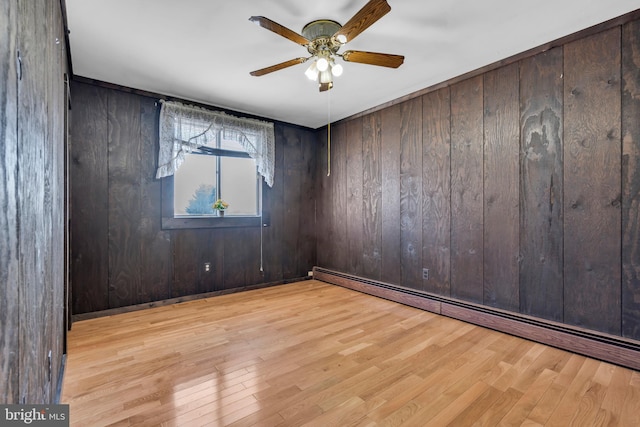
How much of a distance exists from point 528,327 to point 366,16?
111 inches

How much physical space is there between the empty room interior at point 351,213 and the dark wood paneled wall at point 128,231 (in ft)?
0.07

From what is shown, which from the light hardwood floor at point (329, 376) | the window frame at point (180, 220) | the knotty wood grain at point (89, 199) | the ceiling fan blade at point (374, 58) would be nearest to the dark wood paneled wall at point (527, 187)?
the light hardwood floor at point (329, 376)

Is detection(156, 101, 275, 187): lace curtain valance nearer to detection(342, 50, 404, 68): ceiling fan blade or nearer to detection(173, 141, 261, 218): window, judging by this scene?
detection(173, 141, 261, 218): window

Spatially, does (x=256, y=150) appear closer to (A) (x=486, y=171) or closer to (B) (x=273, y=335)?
(B) (x=273, y=335)

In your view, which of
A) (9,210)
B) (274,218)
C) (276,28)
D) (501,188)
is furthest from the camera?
(274,218)

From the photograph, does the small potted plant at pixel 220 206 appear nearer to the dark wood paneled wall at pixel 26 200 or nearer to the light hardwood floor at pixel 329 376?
the light hardwood floor at pixel 329 376

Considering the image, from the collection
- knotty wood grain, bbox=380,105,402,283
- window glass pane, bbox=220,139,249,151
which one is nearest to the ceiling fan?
knotty wood grain, bbox=380,105,402,283

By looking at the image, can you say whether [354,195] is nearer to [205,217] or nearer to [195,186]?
[205,217]

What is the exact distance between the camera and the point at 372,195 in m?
4.10

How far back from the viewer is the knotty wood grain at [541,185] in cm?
A: 248

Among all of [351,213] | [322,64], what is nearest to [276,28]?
[322,64]

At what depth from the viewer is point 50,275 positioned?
1.50m

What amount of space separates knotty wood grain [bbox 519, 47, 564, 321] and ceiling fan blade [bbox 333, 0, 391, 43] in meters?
1.74

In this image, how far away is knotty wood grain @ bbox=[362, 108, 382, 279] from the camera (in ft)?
13.2
